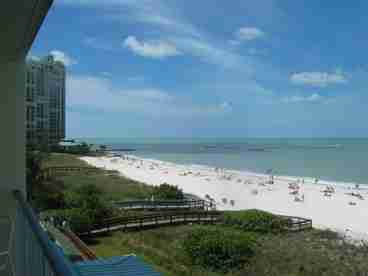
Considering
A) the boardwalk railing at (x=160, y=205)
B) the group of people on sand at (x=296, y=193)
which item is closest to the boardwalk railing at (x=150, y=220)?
the boardwalk railing at (x=160, y=205)

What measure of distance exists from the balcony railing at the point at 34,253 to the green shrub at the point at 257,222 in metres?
11.3

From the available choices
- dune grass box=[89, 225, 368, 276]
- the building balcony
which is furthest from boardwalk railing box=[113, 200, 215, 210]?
the building balcony

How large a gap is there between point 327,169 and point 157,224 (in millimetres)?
35782

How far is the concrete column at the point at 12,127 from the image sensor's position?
292 centimetres

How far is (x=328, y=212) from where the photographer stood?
64.7 feet

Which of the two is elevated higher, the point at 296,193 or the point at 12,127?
the point at 12,127

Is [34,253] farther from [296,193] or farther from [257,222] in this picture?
[296,193]

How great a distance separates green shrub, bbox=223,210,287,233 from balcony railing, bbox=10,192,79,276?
36.9ft

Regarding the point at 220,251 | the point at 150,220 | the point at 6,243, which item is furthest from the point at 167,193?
the point at 6,243

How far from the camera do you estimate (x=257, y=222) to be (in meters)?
13.5

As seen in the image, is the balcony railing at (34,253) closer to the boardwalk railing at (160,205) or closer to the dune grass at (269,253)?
the dune grass at (269,253)

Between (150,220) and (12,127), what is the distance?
11.0m

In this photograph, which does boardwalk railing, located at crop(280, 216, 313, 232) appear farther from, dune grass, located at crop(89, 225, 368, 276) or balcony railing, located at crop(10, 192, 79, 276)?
balcony railing, located at crop(10, 192, 79, 276)

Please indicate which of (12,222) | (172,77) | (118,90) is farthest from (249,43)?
(12,222)
